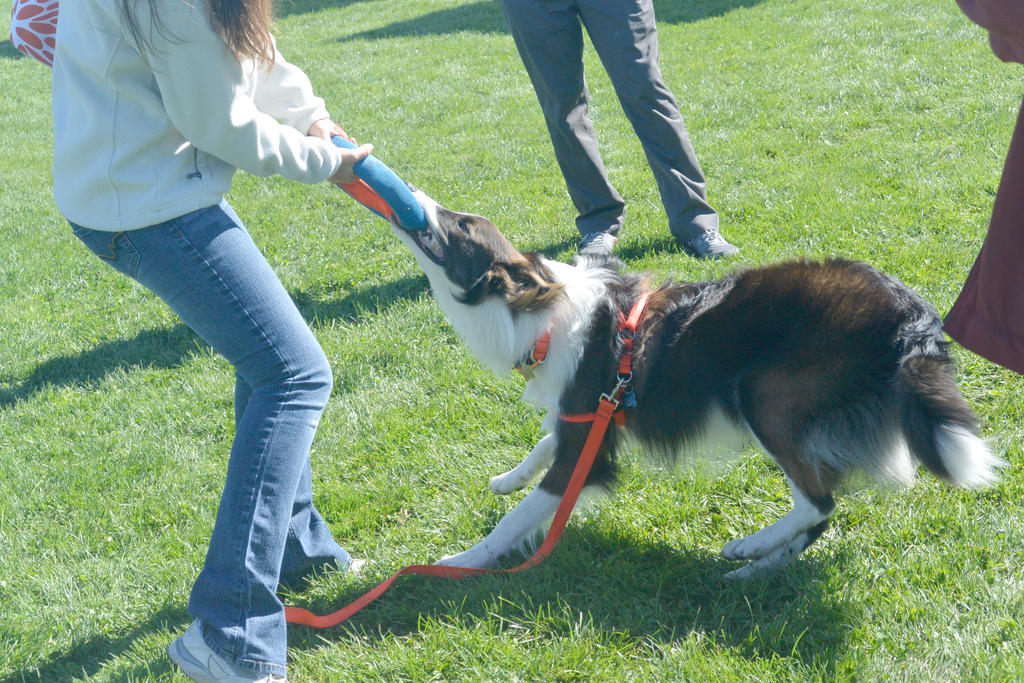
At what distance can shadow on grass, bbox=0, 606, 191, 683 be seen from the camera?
276cm

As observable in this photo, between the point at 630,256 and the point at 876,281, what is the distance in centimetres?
247

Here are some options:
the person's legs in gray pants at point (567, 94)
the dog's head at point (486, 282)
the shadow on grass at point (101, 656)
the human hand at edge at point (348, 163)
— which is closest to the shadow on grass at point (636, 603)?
the shadow on grass at point (101, 656)

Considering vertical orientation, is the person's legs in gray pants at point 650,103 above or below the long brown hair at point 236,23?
below

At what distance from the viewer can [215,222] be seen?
2391mm

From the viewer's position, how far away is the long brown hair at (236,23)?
2.04 m

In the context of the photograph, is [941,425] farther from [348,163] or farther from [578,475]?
[348,163]

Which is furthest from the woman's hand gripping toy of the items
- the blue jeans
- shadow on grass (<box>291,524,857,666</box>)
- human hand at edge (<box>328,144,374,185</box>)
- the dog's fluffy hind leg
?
shadow on grass (<box>291,524,857,666</box>)

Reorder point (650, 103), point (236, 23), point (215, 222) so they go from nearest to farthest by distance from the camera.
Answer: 1. point (236, 23)
2. point (215, 222)
3. point (650, 103)

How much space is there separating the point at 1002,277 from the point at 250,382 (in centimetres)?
200

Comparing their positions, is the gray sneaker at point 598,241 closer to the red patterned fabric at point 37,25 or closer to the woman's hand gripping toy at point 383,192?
the woman's hand gripping toy at point 383,192

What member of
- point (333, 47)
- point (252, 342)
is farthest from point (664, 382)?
point (333, 47)

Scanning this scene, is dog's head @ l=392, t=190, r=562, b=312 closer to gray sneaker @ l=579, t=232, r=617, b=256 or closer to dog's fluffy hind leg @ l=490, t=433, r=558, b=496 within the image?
dog's fluffy hind leg @ l=490, t=433, r=558, b=496

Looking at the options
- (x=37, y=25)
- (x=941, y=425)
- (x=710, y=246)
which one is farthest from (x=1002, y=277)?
(x=710, y=246)

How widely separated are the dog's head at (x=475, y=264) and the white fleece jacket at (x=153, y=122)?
0.74 metres
